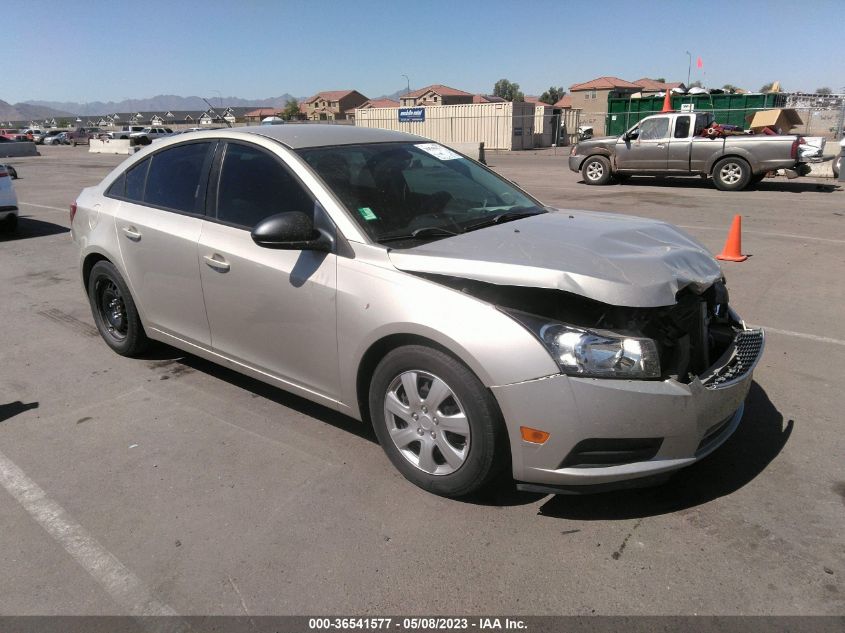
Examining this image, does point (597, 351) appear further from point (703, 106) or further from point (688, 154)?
point (703, 106)

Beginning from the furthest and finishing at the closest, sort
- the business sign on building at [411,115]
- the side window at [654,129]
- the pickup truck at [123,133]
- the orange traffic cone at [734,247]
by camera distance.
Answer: the pickup truck at [123,133] < the business sign on building at [411,115] < the side window at [654,129] < the orange traffic cone at [734,247]

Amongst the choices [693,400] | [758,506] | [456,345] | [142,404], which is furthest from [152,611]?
[758,506]

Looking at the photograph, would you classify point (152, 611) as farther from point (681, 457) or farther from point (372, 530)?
point (681, 457)

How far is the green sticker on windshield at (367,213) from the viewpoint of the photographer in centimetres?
336

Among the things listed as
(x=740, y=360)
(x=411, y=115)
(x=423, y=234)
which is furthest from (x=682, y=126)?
(x=411, y=115)

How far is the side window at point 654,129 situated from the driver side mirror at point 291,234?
15.0 meters

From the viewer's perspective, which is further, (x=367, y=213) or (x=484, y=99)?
(x=484, y=99)

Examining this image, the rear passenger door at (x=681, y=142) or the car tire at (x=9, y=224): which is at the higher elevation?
the rear passenger door at (x=681, y=142)

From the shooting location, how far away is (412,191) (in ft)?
12.3

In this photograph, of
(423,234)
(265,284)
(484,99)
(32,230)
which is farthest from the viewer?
(484,99)

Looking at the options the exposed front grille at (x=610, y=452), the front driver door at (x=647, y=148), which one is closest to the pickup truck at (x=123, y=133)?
the front driver door at (x=647, y=148)

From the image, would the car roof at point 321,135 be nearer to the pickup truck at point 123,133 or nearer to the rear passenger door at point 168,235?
the rear passenger door at point 168,235

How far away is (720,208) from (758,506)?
436 inches

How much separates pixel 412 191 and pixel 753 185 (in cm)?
1485
